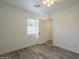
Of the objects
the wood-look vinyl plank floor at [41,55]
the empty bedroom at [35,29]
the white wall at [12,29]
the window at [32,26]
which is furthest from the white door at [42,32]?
the wood-look vinyl plank floor at [41,55]

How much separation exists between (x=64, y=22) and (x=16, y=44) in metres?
3.37

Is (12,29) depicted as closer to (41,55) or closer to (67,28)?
(41,55)

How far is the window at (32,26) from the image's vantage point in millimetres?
5234

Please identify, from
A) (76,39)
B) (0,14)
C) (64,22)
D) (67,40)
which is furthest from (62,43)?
(0,14)

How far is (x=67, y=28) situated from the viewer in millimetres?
4551

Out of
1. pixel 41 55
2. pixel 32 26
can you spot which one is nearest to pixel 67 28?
pixel 41 55

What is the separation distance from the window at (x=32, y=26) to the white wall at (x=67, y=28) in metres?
1.41

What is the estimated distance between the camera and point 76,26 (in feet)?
13.3

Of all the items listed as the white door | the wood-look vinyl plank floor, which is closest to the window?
the white door

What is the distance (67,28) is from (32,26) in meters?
2.44

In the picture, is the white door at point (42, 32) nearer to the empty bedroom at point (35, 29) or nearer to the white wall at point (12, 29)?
the empty bedroom at point (35, 29)

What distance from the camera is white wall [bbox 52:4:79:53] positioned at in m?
4.08

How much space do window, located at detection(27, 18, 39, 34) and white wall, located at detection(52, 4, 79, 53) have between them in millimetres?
1414

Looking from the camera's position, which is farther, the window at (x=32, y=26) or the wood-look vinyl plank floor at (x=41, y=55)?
the window at (x=32, y=26)
